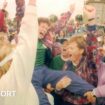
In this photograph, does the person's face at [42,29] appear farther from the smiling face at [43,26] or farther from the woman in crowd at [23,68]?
the woman in crowd at [23,68]

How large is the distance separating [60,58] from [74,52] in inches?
3.6

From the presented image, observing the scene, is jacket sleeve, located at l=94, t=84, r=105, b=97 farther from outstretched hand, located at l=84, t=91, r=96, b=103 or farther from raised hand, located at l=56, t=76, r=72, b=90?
raised hand, located at l=56, t=76, r=72, b=90

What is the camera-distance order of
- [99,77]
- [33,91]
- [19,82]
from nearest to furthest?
[19,82] → [33,91] → [99,77]

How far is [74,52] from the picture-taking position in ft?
4.42

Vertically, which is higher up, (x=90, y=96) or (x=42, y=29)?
(x=42, y=29)

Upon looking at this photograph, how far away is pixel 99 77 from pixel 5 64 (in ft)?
1.76

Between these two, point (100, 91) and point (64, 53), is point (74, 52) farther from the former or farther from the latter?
point (100, 91)

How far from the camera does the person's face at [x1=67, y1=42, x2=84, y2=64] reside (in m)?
1.35

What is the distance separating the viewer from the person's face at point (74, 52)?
1.35m

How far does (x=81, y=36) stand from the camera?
53.6 inches

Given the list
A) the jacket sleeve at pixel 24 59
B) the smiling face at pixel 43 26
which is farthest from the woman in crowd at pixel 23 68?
the smiling face at pixel 43 26

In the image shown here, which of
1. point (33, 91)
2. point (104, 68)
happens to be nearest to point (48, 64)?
point (33, 91)

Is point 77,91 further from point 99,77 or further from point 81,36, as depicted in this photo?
point 81,36

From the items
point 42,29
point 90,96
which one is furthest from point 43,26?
point 90,96
